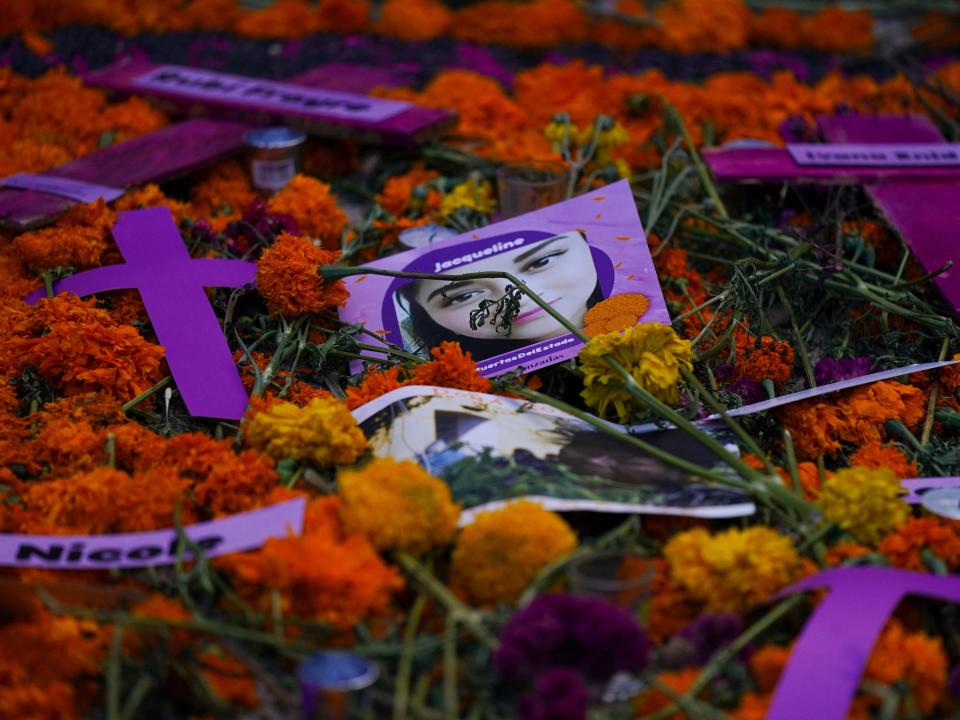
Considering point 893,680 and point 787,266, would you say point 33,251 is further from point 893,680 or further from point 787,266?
point 893,680

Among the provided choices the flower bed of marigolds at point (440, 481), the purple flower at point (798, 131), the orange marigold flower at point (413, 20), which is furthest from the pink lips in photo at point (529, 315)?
Answer: the orange marigold flower at point (413, 20)

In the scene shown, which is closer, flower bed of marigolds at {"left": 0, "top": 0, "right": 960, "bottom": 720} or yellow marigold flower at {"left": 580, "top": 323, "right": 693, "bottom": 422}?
flower bed of marigolds at {"left": 0, "top": 0, "right": 960, "bottom": 720}

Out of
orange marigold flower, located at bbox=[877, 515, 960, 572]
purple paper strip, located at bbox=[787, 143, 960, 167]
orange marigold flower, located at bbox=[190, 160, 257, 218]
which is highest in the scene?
purple paper strip, located at bbox=[787, 143, 960, 167]

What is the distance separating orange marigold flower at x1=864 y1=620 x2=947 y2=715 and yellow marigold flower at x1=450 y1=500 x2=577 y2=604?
376 mm

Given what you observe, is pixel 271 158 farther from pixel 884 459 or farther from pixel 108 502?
pixel 884 459

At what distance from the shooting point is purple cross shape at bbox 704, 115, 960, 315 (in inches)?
83.7

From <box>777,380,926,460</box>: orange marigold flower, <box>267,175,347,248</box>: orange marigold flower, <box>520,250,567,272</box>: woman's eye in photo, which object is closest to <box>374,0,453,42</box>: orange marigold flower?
<box>267,175,347,248</box>: orange marigold flower

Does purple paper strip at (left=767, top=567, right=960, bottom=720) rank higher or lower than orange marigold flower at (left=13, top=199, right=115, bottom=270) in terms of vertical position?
higher

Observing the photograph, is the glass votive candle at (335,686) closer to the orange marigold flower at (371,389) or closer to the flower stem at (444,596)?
the flower stem at (444,596)

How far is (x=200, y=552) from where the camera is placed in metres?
1.30

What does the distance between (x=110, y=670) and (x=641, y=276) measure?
1.15 m

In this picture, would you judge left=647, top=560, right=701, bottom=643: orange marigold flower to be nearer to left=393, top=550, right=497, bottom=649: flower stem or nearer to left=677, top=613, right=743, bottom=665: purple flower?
left=677, top=613, right=743, bottom=665: purple flower

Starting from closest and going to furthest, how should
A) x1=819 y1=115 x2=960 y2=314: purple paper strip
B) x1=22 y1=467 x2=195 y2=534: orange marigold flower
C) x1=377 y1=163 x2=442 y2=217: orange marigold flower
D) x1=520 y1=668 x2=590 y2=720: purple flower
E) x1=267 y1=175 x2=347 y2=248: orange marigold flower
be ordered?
x1=520 y1=668 x2=590 y2=720: purple flower → x1=22 y1=467 x2=195 y2=534: orange marigold flower → x1=819 y1=115 x2=960 y2=314: purple paper strip → x1=267 y1=175 x2=347 y2=248: orange marigold flower → x1=377 y1=163 x2=442 y2=217: orange marigold flower

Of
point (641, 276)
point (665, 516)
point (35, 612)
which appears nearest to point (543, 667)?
point (665, 516)
